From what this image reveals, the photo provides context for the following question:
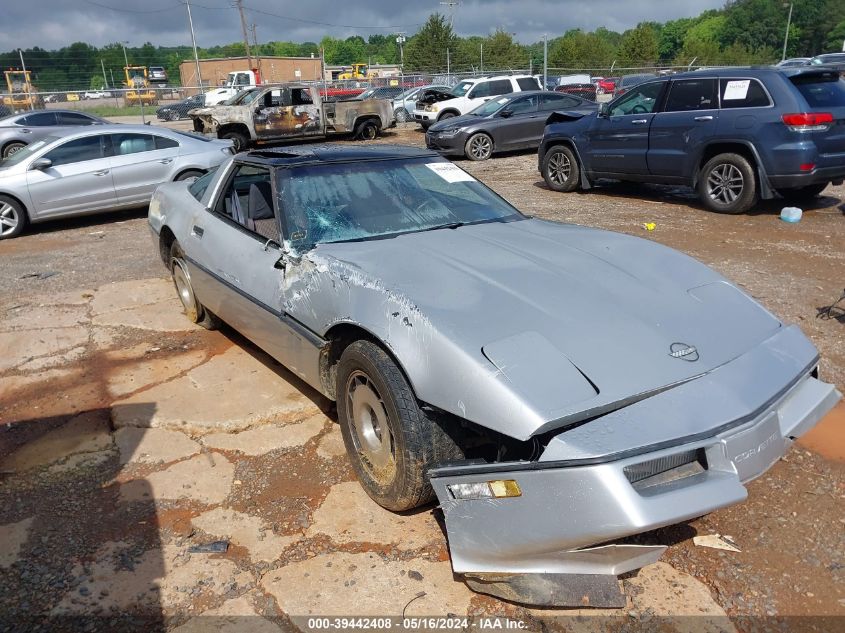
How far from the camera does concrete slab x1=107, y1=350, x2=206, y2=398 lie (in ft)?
14.1

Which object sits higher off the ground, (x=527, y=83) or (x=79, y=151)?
(x=527, y=83)

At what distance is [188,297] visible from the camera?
17.1ft

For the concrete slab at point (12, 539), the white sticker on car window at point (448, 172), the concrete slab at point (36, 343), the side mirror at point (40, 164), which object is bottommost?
the concrete slab at point (36, 343)

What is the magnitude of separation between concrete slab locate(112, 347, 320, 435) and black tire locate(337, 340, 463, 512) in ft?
3.01

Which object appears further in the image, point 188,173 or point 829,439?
point 188,173

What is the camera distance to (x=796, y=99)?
303 inches

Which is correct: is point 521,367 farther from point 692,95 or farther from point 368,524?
point 692,95

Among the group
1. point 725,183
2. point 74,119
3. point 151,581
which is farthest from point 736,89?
point 74,119

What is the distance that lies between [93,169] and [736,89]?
896 cm

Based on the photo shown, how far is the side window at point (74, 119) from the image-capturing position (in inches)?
640

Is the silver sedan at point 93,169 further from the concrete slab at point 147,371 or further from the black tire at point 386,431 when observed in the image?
the black tire at point 386,431

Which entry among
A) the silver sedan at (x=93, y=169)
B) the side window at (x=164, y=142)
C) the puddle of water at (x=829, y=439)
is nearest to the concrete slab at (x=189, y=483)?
the puddle of water at (x=829, y=439)

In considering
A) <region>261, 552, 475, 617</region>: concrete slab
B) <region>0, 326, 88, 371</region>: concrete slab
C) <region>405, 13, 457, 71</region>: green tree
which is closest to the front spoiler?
<region>261, 552, 475, 617</region>: concrete slab

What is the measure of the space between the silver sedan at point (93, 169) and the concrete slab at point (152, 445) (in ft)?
23.0
